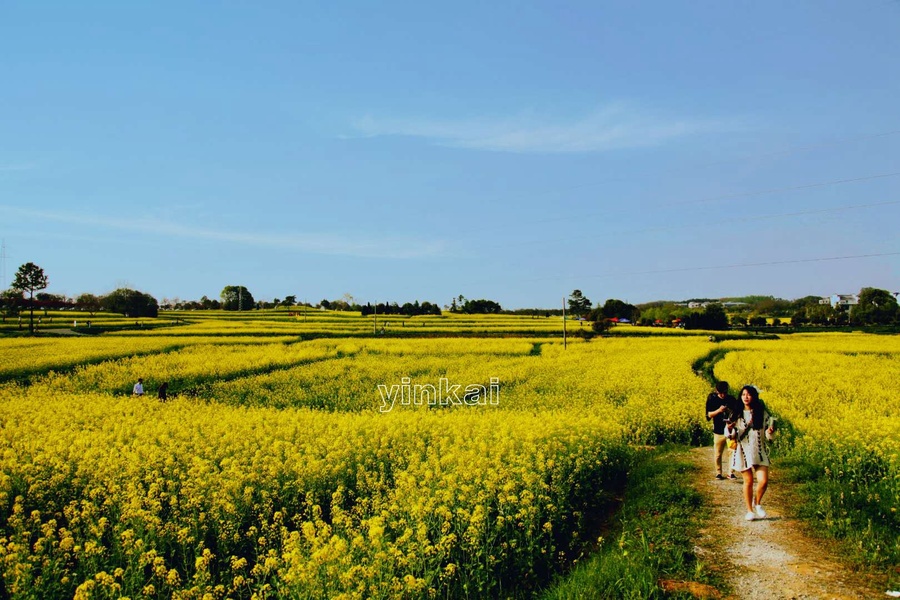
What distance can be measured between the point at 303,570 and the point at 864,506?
314 inches

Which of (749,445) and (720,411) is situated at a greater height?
(720,411)

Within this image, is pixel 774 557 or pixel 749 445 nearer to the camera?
pixel 774 557

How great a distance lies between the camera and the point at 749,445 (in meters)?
8.59

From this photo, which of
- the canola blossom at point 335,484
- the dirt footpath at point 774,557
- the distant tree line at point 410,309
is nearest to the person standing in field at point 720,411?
the dirt footpath at point 774,557

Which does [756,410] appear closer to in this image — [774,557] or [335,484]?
[774,557]

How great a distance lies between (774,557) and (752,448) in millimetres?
1747

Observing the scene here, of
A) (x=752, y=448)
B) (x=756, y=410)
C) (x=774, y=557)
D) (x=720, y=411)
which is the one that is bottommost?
(x=774, y=557)

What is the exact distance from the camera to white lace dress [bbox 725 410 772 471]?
855 centimetres

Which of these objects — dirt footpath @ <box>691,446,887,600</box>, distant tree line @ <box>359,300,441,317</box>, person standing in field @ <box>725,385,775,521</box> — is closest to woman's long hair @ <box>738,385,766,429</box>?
person standing in field @ <box>725,385,775,521</box>

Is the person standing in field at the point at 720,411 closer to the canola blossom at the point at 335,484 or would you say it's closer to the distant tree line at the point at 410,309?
the canola blossom at the point at 335,484

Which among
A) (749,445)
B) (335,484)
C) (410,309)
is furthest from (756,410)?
(410,309)

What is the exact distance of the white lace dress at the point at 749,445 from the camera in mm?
8547

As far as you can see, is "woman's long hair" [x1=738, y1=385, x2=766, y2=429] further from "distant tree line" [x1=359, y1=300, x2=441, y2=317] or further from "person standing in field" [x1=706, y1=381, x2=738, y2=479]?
"distant tree line" [x1=359, y1=300, x2=441, y2=317]

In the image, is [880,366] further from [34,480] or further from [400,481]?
[34,480]
